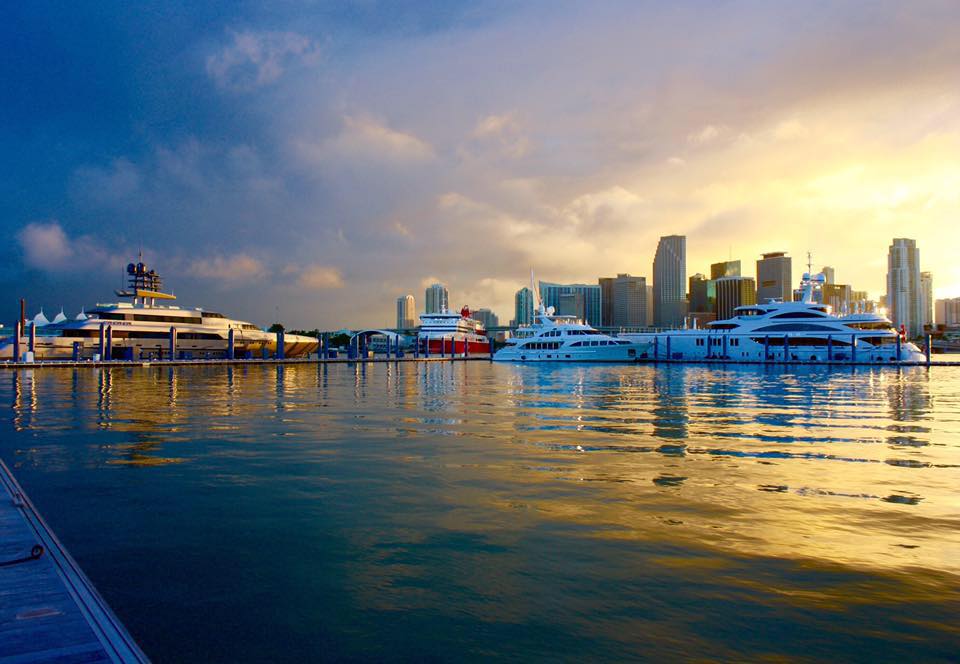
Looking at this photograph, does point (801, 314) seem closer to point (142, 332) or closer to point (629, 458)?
point (629, 458)

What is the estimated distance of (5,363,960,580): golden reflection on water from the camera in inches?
268

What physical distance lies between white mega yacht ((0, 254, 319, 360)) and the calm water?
216 feet

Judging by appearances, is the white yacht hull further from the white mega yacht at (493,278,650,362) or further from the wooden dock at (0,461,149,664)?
the wooden dock at (0,461,149,664)

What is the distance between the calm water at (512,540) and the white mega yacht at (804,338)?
6706 centimetres

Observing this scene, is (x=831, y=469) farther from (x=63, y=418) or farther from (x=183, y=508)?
(x=63, y=418)

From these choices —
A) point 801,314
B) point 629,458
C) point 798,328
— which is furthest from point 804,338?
point 629,458

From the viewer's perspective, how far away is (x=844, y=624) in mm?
4516

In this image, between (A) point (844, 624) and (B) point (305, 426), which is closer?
(A) point (844, 624)

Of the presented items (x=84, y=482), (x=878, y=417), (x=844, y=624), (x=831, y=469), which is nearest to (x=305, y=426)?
(x=84, y=482)

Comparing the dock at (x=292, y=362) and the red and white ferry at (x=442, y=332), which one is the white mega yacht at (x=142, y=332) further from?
the red and white ferry at (x=442, y=332)

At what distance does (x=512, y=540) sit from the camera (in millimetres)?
6453

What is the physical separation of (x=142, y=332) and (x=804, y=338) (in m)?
85.2

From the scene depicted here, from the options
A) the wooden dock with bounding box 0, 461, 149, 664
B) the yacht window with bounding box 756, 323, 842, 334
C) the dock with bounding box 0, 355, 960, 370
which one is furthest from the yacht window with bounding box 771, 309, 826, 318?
the wooden dock with bounding box 0, 461, 149, 664

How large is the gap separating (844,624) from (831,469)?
6.70 metres
